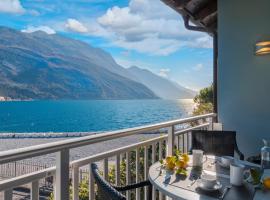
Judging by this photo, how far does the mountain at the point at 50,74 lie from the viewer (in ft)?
181

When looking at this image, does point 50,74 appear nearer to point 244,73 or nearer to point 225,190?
point 244,73

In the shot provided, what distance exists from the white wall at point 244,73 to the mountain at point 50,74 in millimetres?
55273

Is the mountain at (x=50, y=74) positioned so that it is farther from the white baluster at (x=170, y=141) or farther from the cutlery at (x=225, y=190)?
the cutlery at (x=225, y=190)

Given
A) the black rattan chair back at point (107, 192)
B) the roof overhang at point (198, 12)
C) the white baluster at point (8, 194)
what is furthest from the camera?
the roof overhang at point (198, 12)

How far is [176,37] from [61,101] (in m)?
31.6

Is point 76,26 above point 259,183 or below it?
above

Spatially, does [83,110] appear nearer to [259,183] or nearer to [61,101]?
[61,101]

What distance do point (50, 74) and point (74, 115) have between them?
10.6 metres

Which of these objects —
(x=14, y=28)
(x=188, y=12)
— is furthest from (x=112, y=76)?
(x=188, y=12)

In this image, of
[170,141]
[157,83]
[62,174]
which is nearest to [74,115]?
[157,83]

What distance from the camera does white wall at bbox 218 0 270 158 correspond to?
3.66 meters

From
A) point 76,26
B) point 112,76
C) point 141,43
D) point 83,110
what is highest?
point 76,26

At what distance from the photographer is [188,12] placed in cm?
459

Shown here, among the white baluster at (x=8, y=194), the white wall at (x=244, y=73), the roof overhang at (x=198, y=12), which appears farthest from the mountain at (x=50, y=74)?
the white baluster at (x=8, y=194)
